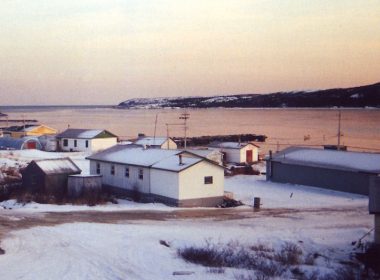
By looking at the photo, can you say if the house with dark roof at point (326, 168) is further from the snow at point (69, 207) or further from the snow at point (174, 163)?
the snow at point (69, 207)

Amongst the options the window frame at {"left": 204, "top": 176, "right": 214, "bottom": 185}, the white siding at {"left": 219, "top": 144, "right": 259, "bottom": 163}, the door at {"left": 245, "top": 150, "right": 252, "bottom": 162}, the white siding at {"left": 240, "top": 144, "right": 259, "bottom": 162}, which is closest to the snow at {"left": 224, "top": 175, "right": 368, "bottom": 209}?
the window frame at {"left": 204, "top": 176, "right": 214, "bottom": 185}

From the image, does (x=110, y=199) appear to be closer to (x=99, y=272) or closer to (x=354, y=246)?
(x=354, y=246)

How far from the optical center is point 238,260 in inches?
674

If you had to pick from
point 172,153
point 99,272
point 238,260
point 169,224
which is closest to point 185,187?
point 172,153

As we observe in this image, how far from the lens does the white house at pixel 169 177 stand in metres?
30.7

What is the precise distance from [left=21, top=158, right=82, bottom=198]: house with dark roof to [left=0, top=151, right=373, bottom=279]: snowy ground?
293 centimetres

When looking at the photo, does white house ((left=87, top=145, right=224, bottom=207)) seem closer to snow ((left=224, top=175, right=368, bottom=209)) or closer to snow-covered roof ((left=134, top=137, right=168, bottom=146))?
snow ((left=224, top=175, right=368, bottom=209))

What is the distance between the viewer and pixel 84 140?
62.7 metres

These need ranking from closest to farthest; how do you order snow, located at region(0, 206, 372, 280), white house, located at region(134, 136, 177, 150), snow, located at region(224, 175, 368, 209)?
snow, located at region(0, 206, 372, 280), snow, located at region(224, 175, 368, 209), white house, located at region(134, 136, 177, 150)

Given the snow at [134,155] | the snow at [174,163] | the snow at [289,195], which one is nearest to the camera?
the snow at [174,163]

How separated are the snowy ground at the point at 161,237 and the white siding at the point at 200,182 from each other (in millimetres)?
1641

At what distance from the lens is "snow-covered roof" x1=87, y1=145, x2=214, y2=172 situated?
1243 inches

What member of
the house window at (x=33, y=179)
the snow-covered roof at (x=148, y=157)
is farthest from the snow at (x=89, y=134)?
the house window at (x=33, y=179)

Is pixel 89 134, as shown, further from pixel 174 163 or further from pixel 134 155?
pixel 174 163
